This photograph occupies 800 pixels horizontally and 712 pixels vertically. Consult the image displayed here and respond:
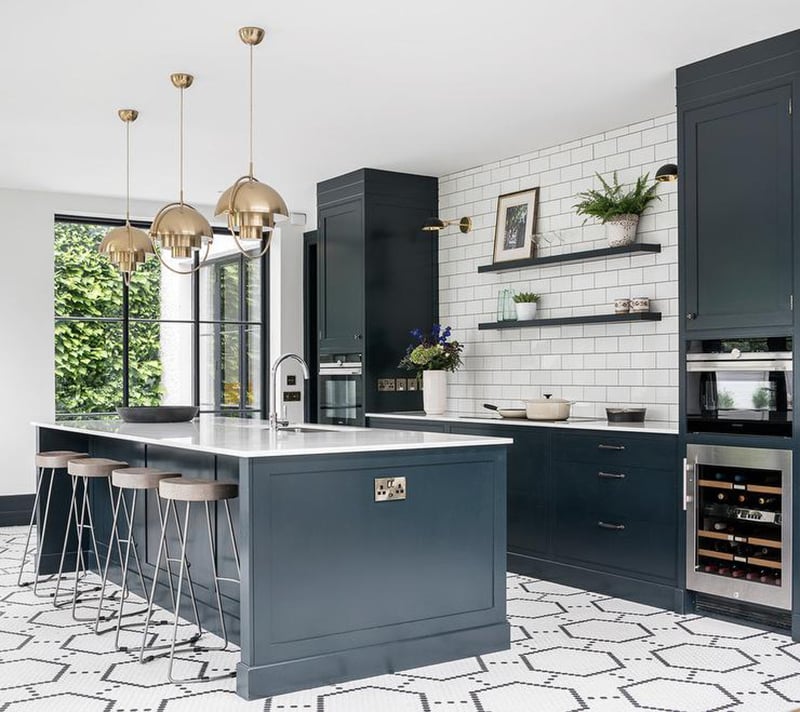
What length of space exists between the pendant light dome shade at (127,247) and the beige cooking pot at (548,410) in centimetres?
252

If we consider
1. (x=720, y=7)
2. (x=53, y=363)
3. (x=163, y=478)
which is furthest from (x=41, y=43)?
(x=53, y=363)

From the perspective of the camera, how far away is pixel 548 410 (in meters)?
5.90

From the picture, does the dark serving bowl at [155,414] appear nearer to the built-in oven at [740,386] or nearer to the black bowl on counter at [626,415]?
the black bowl on counter at [626,415]

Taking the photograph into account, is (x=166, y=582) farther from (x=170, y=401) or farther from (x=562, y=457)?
(x=170, y=401)

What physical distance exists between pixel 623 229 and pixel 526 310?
986 millimetres

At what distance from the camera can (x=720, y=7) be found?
419cm

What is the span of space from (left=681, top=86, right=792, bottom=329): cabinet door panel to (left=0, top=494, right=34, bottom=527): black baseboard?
5614 mm

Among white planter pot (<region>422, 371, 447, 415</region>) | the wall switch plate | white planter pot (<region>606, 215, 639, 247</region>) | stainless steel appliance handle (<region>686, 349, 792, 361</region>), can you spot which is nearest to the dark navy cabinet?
white planter pot (<region>422, 371, 447, 415</region>)

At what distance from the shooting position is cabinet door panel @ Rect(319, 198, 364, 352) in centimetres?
734

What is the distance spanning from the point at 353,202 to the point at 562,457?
2.80 metres

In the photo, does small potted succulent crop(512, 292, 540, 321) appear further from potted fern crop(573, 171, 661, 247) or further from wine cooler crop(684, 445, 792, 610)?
wine cooler crop(684, 445, 792, 610)

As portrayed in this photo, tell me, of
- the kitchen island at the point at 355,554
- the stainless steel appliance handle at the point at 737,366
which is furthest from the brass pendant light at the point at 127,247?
the stainless steel appliance handle at the point at 737,366

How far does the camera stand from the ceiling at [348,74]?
4.27 metres

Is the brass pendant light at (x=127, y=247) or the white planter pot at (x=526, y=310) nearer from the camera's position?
the brass pendant light at (x=127, y=247)
